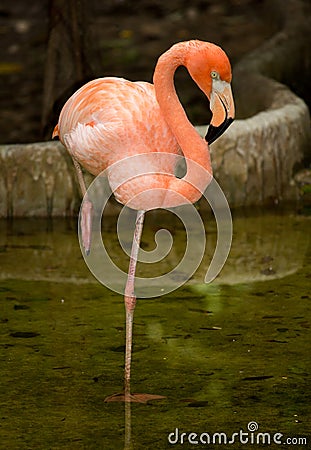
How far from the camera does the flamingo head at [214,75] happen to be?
12.3 feet

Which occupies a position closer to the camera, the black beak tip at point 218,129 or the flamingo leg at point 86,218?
the black beak tip at point 218,129

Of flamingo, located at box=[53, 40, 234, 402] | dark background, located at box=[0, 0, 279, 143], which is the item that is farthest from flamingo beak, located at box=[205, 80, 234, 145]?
dark background, located at box=[0, 0, 279, 143]

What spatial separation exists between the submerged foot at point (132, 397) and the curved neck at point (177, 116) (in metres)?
0.76

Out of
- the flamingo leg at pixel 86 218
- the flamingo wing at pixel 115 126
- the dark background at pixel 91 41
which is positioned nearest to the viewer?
the flamingo wing at pixel 115 126

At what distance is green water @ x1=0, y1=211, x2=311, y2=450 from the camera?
364 cm

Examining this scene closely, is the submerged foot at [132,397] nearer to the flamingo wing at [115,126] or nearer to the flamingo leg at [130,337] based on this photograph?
the flamingo leg at [130,337]

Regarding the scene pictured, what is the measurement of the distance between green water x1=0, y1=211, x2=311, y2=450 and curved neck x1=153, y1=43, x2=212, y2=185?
77cm

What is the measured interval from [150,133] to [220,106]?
339 mm

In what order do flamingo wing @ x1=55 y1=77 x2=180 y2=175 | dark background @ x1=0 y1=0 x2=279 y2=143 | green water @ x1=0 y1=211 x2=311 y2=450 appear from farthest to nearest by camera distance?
dark background @ x1=0 y1=0 x2=279 y2=143 < flamingo wing @ x1=55 y1=77 x2=180 y2=175 < green water @ x1=0 y1=211 x2=311 y2=450

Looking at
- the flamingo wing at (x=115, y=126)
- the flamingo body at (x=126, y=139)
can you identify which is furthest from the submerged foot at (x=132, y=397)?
the flamingo wing at (x=115, y=126)

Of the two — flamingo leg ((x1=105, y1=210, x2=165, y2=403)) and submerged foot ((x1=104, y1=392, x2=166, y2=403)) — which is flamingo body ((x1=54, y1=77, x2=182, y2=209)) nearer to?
flamingo leg ((x1=105, y1=210, x2=165, y2=403))

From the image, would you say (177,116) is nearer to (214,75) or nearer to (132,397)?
(214,75)

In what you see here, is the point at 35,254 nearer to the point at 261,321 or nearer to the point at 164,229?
the point at 164,229

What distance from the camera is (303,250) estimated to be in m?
5.71
